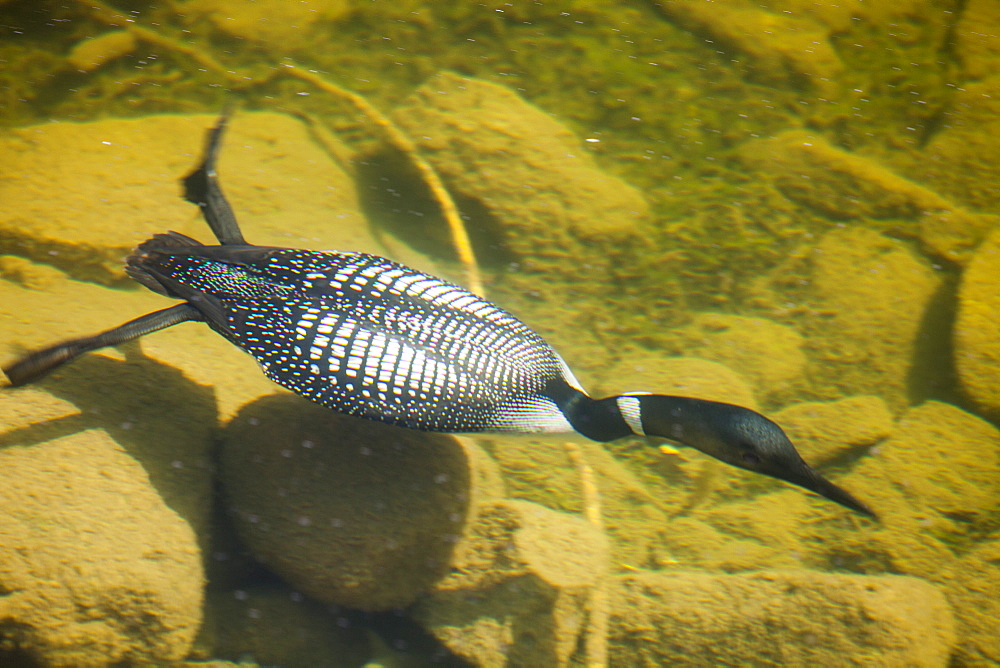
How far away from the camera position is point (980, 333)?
2631 millimetres

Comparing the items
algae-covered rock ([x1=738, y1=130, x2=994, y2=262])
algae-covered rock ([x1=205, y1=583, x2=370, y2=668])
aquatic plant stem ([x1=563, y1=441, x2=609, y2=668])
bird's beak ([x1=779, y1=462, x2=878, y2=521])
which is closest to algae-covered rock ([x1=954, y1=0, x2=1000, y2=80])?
algae-covered rock ([x1=738, y1=130, x2=994, y2=262])

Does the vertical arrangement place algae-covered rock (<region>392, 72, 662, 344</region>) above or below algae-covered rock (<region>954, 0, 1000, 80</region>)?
below

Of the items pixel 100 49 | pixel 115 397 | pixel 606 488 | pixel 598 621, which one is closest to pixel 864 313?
pixel 606 488

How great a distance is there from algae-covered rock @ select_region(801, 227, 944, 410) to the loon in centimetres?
109

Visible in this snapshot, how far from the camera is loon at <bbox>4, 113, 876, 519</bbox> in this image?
1.95 m

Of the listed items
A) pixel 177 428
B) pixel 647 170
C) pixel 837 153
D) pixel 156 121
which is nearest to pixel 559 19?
pixel 647 170

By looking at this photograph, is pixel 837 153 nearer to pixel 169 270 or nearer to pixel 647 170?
pixel 647 170

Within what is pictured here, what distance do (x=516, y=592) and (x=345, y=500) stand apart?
2.19ft

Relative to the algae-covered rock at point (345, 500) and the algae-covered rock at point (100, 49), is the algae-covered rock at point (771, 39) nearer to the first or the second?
the algae-covered rock at point (345, 500)

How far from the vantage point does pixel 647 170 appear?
318cm

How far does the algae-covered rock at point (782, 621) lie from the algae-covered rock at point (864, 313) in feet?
3.17

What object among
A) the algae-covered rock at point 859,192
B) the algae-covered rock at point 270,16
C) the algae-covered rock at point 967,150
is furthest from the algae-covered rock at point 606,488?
the algae-covered rock at point 270,16

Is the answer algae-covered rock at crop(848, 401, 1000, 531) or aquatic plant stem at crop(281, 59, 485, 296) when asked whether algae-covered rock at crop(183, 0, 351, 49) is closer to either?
aquatic plant stem at crop(281, 59, 485, 296)

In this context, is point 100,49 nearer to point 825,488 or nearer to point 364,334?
point 364,334
